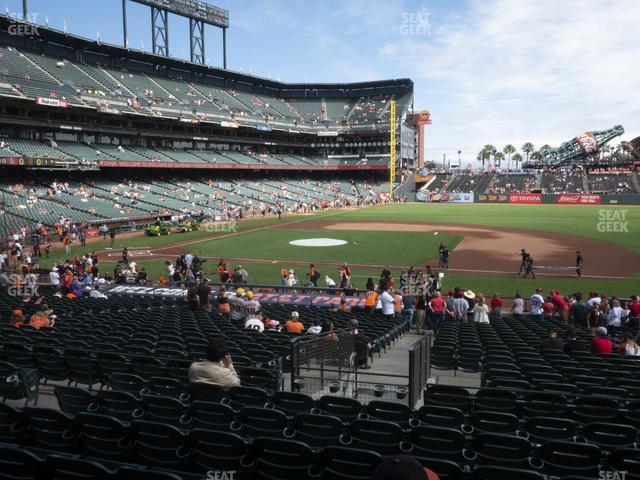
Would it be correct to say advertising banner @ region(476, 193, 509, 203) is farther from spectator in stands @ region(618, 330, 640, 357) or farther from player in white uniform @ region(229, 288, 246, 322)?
spectator in stands @ region(618, 330, 640, 357)

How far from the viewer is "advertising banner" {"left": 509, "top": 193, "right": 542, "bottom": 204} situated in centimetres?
8888

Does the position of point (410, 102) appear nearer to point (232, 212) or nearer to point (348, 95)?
point (348, 95)

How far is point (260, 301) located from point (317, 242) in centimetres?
2029

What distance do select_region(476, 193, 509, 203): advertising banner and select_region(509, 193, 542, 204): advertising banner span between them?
109 cm

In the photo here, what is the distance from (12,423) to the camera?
5.71 m

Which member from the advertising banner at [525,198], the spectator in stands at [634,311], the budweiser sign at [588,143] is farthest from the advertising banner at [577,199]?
the spectator in stands at [634,311]

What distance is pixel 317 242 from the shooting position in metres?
41.5

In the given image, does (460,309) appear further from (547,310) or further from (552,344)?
(552,344)

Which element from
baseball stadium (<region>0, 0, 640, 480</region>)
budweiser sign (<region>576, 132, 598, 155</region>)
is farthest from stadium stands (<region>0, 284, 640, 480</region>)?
budweiser sign (<region>576, 132, 598, 155</region>)

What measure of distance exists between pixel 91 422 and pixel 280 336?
648 centimetres

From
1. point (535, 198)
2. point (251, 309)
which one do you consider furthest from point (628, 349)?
point (535, 198)

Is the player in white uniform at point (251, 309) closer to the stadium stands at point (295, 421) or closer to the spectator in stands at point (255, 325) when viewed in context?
the spectator in stands at point (255, 325)

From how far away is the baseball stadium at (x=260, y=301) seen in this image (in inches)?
211

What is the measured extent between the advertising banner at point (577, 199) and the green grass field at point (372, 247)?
22752 millimetres
